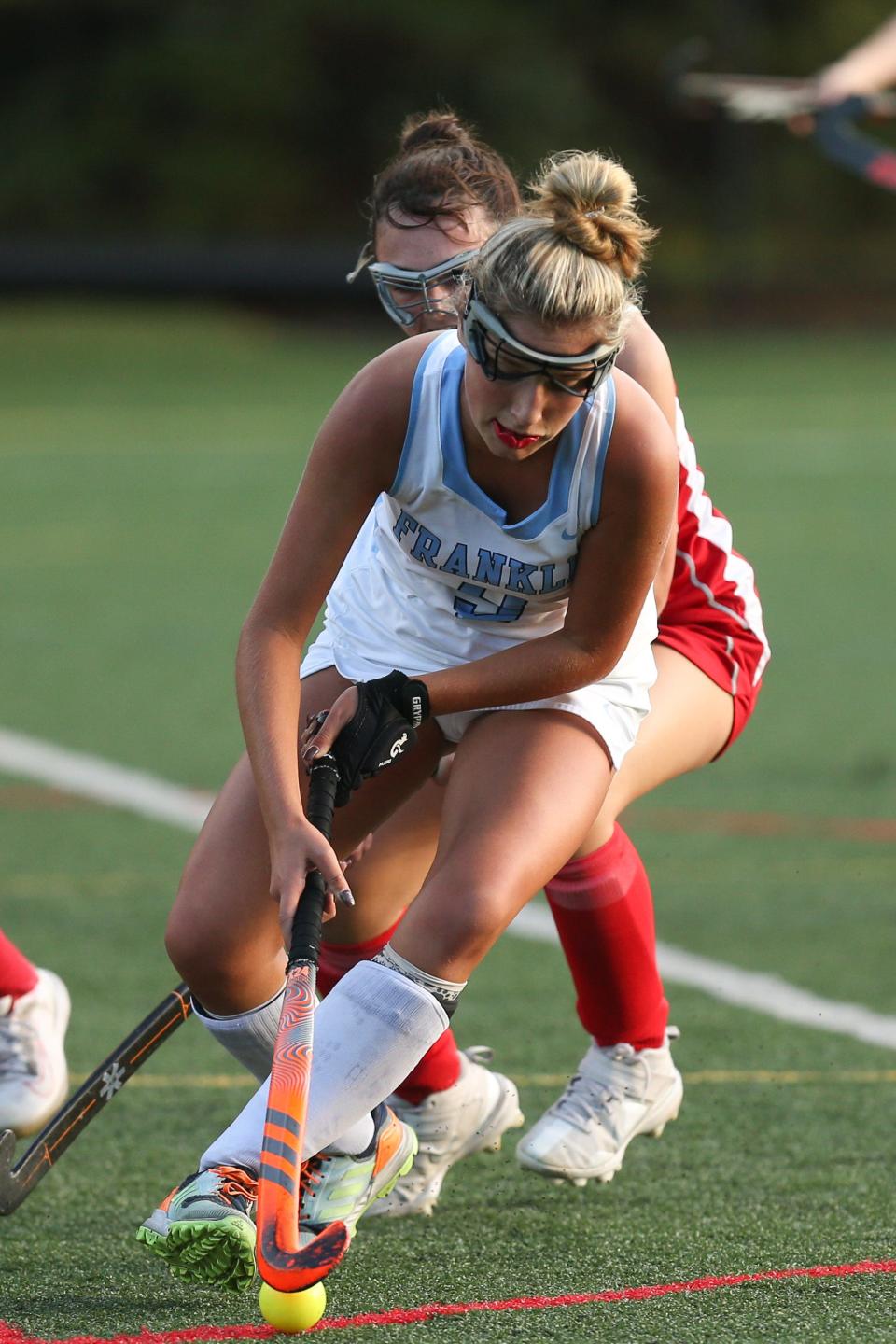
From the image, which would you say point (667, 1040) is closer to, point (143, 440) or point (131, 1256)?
point (131, 1256)

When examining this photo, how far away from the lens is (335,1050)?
258cm

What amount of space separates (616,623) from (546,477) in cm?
22

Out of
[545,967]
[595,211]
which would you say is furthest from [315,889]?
[545,967]

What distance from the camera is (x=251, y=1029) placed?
2893 mm

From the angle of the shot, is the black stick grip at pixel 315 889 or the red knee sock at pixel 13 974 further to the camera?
the red knee sock at pixel 13 974

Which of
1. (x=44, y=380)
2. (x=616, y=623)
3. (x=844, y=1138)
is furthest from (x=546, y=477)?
(x=44, y=380)

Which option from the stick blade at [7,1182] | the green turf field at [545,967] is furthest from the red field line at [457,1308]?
the stick blade at [7,1182]

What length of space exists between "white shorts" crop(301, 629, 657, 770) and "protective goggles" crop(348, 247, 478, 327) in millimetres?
574

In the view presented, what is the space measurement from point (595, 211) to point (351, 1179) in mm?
1332

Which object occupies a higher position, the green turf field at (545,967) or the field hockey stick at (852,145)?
the field hockey stick at (852,145)

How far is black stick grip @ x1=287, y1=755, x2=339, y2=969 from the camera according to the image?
2557 millimetres

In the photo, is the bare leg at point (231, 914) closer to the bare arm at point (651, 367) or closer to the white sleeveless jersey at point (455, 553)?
the white sleeveless jersey at point (455, 553)

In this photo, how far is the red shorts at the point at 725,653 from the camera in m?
3.34

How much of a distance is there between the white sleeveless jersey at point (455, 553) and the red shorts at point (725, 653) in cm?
31
